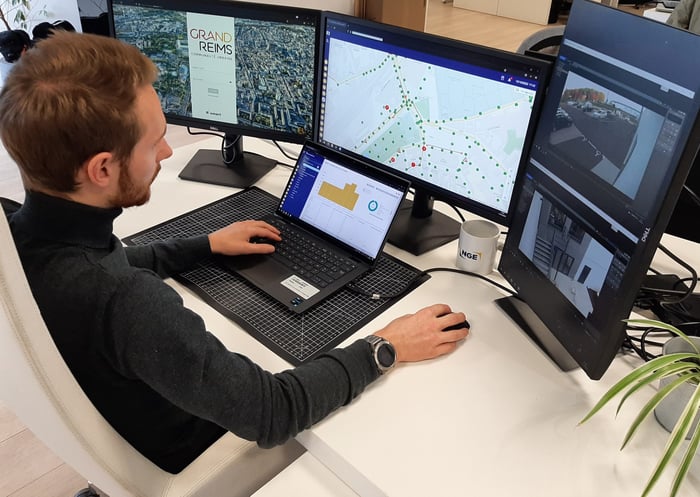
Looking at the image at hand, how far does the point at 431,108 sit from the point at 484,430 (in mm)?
677

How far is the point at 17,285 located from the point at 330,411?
48cm

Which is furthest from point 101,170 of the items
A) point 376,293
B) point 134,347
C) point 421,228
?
point 421,228

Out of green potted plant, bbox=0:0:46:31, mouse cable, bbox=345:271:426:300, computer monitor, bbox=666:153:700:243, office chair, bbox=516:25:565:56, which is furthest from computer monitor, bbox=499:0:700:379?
green potted plant, bbox=0:0:46:31

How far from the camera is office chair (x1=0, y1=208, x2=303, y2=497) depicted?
2.34 feet

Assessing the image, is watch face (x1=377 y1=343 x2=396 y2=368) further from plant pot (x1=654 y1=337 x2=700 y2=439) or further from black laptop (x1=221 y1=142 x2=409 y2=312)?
plant pot (x1=654 y1=337 x2=700 y2=439)

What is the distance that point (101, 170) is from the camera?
819 mm

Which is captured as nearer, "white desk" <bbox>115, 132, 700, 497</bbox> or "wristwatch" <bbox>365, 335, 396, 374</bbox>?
"white desk" <bbox>115, 132, 700, 497</bbox>

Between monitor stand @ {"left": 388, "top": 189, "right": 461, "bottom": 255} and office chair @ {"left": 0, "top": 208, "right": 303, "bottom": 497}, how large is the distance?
1.71ft

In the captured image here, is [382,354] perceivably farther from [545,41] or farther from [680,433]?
[545,41]

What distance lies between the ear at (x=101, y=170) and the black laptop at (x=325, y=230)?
0.42 metres

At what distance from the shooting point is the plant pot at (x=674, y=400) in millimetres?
858

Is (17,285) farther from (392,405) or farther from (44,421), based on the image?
(392,405)

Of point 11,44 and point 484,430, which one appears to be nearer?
point 484,430

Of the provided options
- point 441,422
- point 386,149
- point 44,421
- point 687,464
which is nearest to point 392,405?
point 441,422
